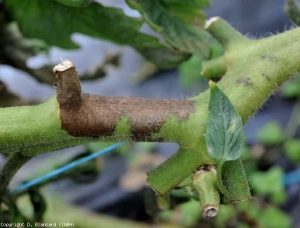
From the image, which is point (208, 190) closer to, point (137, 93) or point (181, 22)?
point (181, 22)

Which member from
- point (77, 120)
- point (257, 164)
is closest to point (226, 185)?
point (77, 120)

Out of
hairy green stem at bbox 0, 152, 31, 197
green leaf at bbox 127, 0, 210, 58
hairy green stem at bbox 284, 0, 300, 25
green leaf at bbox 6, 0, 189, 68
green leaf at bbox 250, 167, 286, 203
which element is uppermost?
hairy green stem at bbox 284, 0, 300, 25

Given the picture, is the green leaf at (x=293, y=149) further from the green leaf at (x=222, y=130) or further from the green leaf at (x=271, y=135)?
the green leaf at (x=222, y=130)

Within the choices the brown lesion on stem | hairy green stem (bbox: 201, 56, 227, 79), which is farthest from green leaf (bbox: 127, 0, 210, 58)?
the brown lesion on stem

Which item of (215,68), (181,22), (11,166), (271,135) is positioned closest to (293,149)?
(271,135)

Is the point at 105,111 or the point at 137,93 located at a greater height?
the point at 105,111

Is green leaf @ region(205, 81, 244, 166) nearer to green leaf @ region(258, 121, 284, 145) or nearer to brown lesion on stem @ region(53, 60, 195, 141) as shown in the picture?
brown lesion on stem @ region(53, 60, 195, 141)
